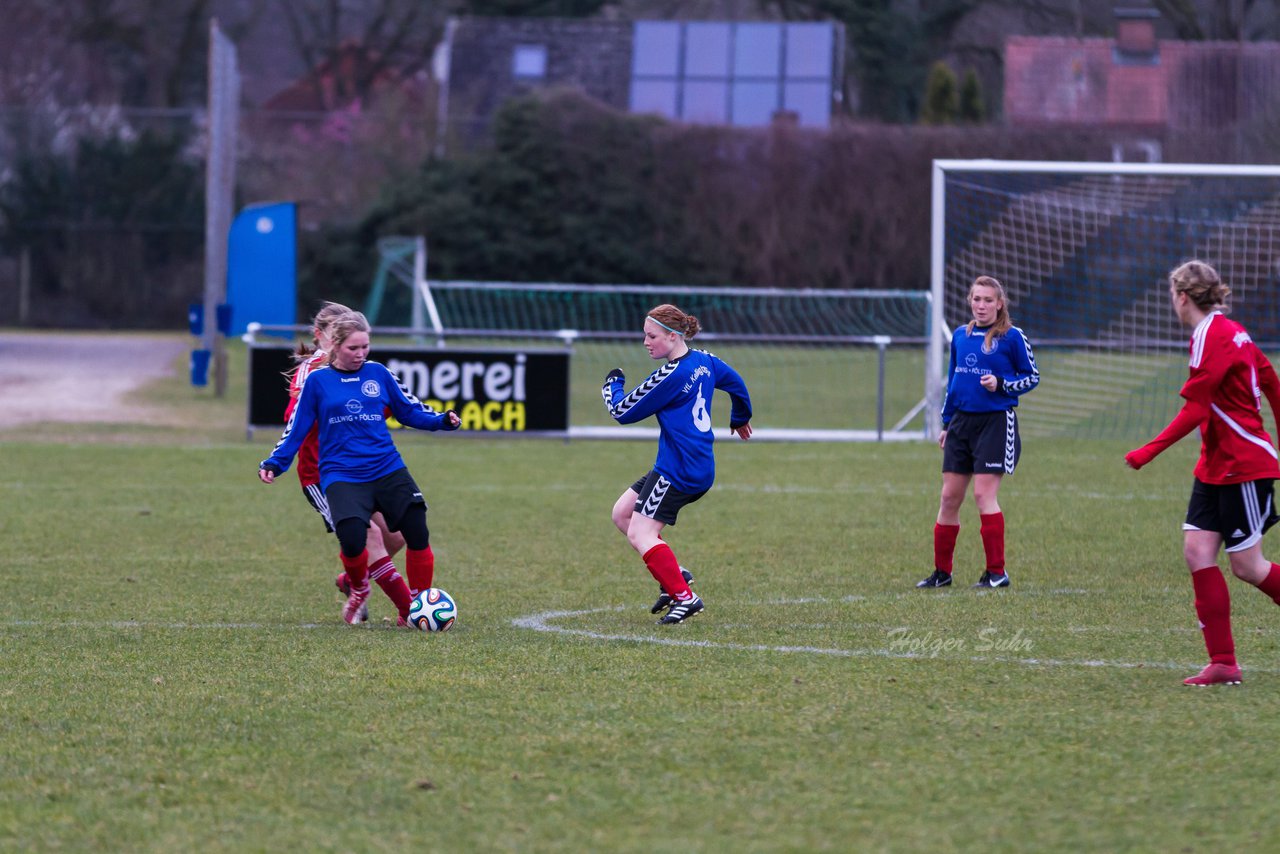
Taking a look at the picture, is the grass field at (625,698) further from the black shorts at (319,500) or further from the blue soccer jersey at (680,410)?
the blue soccer jersey at (680,410)

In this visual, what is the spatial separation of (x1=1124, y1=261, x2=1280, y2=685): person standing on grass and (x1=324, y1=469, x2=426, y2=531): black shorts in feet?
10.5

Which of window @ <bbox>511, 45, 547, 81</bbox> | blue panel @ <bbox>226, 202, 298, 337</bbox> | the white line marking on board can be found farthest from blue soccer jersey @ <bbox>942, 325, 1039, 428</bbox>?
window @ <bbox>511, 45, 547, 81</bbox>

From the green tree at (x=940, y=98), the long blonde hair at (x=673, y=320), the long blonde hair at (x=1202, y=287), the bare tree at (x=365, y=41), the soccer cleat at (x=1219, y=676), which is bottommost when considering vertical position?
the soccer cleat at (x=1219, y=676)

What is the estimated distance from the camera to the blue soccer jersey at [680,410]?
7.44m

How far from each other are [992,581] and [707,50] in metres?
36.0

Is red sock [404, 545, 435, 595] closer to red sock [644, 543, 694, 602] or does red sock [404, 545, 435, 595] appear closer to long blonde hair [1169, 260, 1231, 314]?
red sock [644, 543, 694, 602]

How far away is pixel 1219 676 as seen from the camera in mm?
5926

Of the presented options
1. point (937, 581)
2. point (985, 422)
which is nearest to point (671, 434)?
point (937, 581)

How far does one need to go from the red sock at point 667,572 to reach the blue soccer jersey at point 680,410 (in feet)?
1.09

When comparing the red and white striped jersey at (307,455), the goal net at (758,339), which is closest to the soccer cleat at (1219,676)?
the red and white striped jersey at (307,455)

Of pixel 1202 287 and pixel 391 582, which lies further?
pixel 391 582

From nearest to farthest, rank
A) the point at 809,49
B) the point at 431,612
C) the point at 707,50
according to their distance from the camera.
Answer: the point at 431,612 < the point at 809,49 < the point at 707,50

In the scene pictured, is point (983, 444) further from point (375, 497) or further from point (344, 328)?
point (344, 328)

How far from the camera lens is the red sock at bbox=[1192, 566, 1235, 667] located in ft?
19.4
